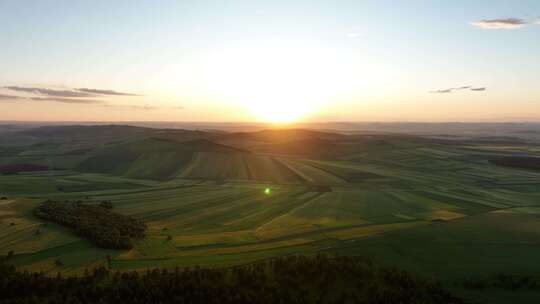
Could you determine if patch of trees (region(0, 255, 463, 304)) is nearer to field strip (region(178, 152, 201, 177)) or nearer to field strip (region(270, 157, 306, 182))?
field strip (region(270, 157, 306, 182))

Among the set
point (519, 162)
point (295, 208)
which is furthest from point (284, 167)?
point (519, 162)

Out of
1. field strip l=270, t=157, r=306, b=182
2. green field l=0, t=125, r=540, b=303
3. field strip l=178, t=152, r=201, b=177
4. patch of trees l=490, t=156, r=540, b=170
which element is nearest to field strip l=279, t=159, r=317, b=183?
field strip l=270, t=157, r=306, b=182

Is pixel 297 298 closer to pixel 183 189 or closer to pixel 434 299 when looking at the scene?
pixel 434 299

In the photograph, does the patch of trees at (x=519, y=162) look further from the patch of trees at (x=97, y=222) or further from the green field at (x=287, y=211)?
the patch of trees at (x=97, y=222)

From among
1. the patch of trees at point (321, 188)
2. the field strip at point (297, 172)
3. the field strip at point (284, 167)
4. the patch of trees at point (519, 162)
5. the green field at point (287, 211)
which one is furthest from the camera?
the patch of trees at point (519, 162)

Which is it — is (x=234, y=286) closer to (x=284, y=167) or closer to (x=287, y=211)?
(x=287, y=211)

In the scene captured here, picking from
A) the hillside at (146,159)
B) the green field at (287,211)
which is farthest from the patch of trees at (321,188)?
the hillside at (146,159)

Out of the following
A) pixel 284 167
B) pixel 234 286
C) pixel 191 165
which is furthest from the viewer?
pixel 191 165

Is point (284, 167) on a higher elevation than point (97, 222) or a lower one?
higher
